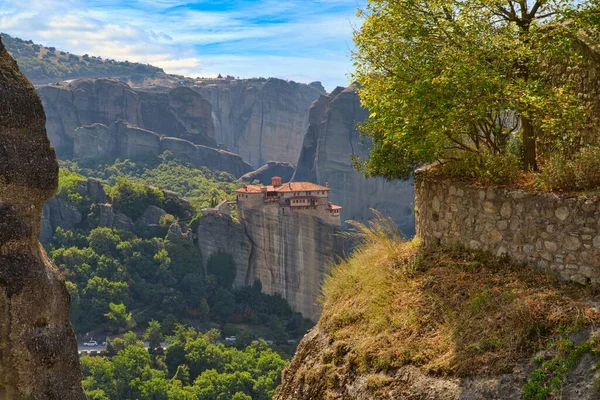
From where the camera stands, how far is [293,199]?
208ft

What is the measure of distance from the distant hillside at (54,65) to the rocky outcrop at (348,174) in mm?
91136

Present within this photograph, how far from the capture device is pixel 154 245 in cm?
7062

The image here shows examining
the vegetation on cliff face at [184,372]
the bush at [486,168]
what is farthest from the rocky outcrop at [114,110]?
the bush at [486,168]

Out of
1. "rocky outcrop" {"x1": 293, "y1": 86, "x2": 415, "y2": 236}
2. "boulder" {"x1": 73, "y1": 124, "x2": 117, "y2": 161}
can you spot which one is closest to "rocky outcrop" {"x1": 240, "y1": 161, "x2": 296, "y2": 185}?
"rocky outcrop" {"x1": 293, "y1": 86, "x2": 415, "y2": 236}

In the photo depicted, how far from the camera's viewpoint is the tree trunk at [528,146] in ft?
25.9

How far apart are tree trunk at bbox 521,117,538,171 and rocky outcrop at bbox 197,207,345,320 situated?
51.5 metres

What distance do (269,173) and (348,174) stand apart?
24561mm

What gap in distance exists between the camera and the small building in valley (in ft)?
207

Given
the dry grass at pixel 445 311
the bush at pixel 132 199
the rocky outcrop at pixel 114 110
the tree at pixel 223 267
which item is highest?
the rocky outcrop at pixel 114 110

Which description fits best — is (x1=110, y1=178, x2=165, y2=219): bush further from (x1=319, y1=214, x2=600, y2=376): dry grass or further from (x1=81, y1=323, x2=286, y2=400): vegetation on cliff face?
(x1=319, y1=214, x2=600, y2=376): dry grass

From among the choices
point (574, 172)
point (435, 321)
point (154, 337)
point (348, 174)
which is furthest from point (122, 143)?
point (574, 172)

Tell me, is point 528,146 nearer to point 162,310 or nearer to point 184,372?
point 184,372

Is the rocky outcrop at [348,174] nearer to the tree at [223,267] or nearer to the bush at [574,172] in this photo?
the tree at [223,267]

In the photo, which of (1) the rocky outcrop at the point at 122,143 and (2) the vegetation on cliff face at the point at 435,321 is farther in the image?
(1) the rocky outcrop at the point at 122,143
